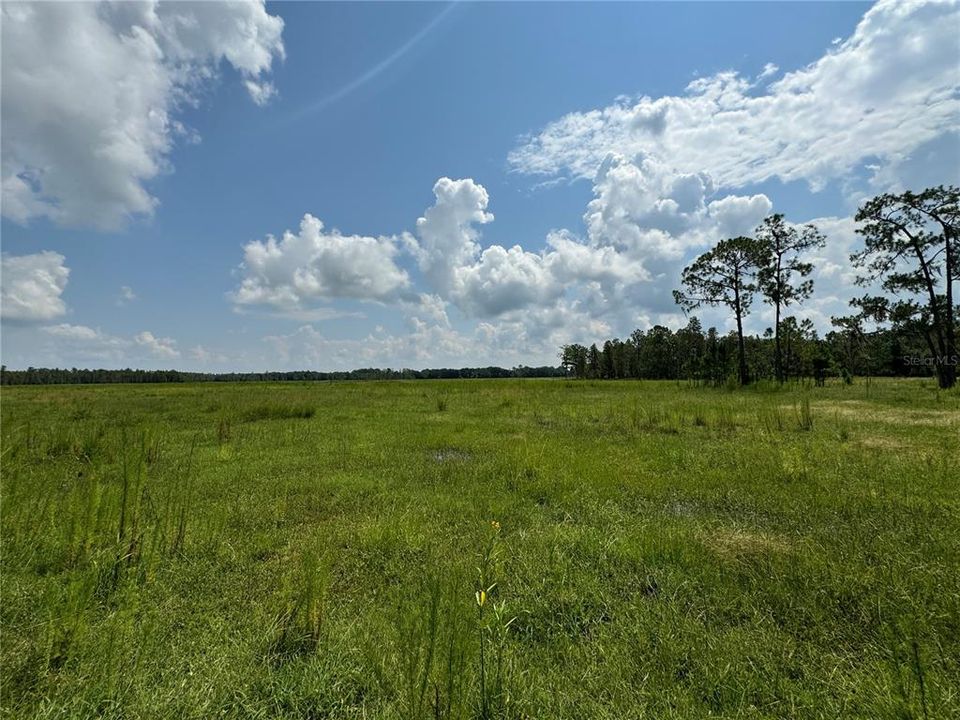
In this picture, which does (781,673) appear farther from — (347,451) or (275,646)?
(347,451)

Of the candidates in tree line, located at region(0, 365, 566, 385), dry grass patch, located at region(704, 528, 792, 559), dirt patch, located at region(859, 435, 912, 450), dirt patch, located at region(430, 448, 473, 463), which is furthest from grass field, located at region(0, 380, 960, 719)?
tree line, located at region(0, 365, 566, 385)

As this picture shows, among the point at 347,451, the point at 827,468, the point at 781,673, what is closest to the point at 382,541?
the point at 781,673

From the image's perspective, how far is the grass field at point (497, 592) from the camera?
7.50 ft

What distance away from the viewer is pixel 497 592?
3.40 m

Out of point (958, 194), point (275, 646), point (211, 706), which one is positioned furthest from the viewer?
point (958, 194)

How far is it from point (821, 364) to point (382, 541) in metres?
45.8

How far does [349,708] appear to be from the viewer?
2.25 m

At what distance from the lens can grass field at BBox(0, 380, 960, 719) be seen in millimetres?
2287

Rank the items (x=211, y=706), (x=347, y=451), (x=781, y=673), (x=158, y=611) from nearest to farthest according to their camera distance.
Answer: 1. (x=211, y=706)
2. (x=781, y=673)
3. (x=158, y=611)
4. (x=347, y=451)

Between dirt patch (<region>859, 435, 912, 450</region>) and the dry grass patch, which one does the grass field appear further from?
dirt patch (<region>859, 435, 912, 450</region>)

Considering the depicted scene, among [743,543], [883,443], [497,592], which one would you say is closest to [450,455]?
[497,592]

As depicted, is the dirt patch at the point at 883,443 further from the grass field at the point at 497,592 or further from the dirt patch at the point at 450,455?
the dirt patch at the point at 450,455

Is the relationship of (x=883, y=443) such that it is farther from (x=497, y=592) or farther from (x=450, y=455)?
(x=497, y=592)

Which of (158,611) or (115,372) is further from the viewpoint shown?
(115,372)
